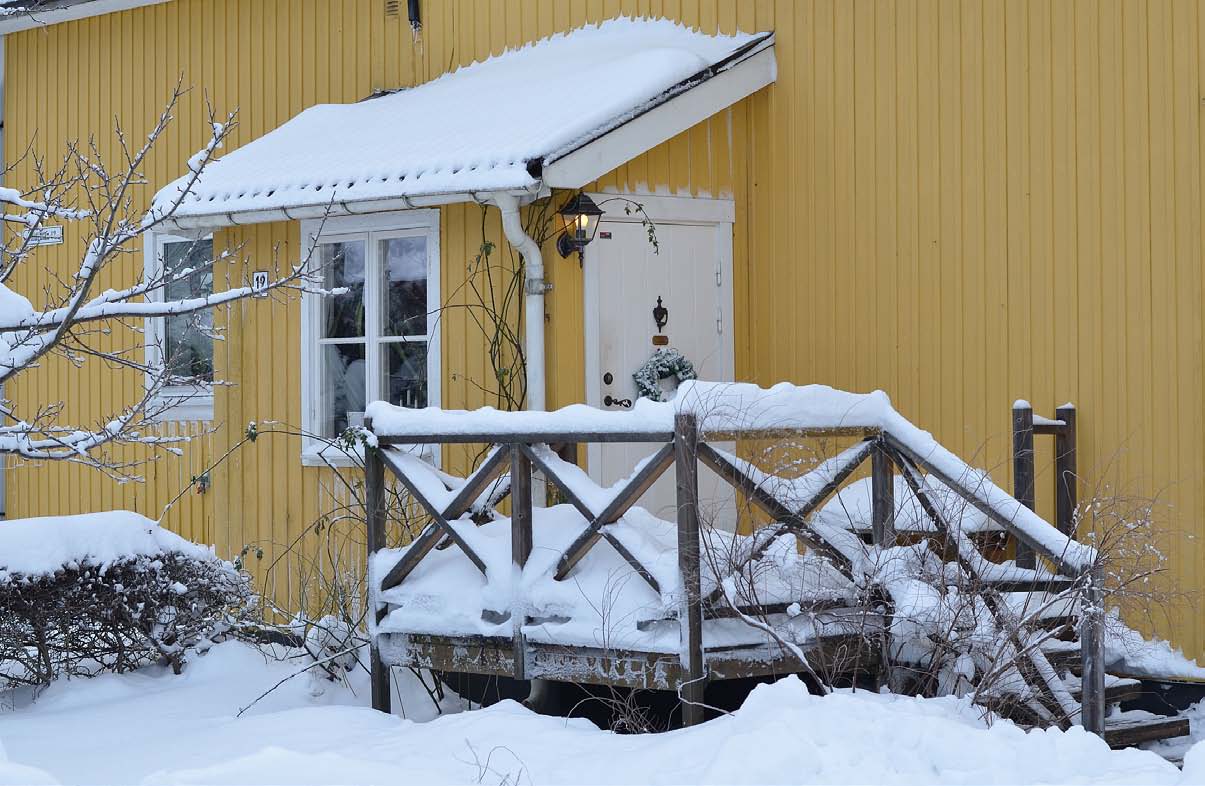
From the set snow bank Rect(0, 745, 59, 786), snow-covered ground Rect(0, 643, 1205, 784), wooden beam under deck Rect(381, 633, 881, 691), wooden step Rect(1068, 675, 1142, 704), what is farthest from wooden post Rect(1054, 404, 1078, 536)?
snow bank Rect(0, 745, 59, 786)

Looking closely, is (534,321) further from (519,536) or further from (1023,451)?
(1023,451)

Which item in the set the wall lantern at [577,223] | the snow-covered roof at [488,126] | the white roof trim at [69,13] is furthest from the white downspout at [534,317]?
the white roof trim at [69,13]

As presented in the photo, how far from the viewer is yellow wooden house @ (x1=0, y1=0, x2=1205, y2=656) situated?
25.6ft

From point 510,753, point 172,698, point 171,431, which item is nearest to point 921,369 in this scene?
point 510,753

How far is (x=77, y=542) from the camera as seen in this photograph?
767 cm

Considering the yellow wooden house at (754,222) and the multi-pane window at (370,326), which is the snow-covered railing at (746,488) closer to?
the yellow wooden house at (754,222)

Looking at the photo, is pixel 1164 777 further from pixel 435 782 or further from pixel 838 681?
pixel 435 782

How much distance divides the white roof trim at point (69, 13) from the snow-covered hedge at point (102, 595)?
5374 millimetres

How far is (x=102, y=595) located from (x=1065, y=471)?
4.82 m

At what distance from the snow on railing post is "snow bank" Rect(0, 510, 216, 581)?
2.14 m

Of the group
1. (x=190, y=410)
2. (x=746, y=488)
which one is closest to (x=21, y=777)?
(x=746, y=488)

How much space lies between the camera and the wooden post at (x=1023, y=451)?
7762 millimetres

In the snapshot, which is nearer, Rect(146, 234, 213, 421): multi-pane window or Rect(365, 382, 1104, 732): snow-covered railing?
Rect(365, 382, 1104, 732): snow-covered railing

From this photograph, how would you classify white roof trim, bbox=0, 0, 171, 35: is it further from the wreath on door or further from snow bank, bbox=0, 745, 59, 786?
snow bank, bbox=0, 745, 59, 786
